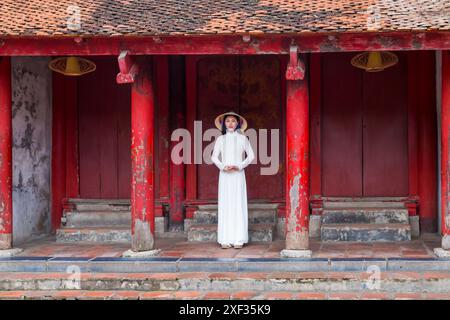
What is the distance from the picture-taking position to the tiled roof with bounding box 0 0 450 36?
30.4ft

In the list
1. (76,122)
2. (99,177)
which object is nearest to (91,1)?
(76,122)

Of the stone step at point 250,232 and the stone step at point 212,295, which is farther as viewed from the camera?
the stone step at point 250,232

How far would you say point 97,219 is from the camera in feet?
40.2

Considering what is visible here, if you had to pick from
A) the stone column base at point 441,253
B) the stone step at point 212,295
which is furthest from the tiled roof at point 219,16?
the stone step at point 212,295

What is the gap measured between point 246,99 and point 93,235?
373 centimetres

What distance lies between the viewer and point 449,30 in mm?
8945

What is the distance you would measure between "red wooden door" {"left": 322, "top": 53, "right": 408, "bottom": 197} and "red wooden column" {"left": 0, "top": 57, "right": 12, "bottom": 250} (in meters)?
5.49

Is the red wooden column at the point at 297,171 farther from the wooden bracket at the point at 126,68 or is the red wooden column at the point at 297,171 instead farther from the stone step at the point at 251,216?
the wooden bracket at the point at 126,68

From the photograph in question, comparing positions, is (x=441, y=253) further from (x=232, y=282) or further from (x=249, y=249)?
(x=232, y=282)

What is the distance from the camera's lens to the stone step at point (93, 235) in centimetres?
1170

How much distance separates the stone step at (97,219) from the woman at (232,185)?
2.31 metres

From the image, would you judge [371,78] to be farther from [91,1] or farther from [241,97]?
[91,1]

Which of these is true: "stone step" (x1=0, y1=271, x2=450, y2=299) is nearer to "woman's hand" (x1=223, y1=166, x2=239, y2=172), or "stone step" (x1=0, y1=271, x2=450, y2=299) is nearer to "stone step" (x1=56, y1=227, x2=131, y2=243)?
"woman's hand" (x1=223, y1=166, x2=239, y2=172)

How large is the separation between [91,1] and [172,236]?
4.39 metres
